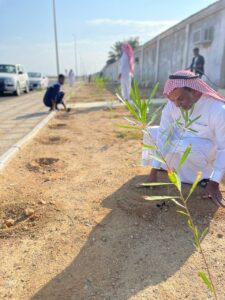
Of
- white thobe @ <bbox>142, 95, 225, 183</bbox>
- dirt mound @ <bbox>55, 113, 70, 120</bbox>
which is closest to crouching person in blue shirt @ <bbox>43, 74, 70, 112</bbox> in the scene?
dirt mound @ <bbox>55, 113, 70, 120</bbox>

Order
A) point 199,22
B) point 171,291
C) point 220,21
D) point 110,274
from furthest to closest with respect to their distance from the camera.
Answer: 1. point 199,22
2. point 220,21
3. point 110,274
4. point 171,291

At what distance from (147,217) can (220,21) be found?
342 inches

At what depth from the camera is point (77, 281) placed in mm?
1870

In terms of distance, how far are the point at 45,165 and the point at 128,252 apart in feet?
7.00

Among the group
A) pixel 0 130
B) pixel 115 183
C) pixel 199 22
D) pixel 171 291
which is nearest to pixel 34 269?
pixel 171 291

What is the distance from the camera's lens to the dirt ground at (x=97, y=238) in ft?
5.99

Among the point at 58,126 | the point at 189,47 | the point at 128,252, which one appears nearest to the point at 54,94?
the point at 58,126

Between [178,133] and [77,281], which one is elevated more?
[178,133]

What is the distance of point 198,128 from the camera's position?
110 inches

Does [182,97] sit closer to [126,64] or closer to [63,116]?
[63,116]

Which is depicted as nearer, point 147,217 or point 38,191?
point 147,217

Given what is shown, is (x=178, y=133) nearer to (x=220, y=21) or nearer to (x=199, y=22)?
(x=220, y=21)

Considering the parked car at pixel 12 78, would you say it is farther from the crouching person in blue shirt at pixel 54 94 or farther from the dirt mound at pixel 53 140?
the dirt mound at pixel 53 140

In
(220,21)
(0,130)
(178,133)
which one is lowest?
(0,130)
